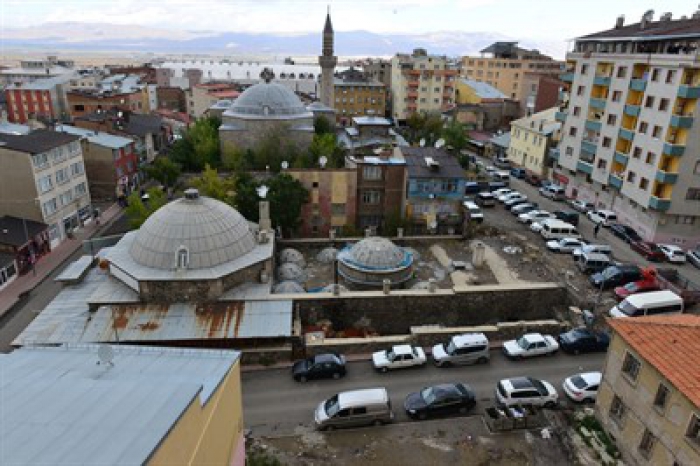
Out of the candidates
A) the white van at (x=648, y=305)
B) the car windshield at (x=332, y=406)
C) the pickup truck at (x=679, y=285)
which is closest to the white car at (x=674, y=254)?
the pickup truck at (x=679, y=285)

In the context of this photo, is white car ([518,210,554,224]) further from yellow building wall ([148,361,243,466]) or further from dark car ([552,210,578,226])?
yellow building wall ([148,361,243,466])

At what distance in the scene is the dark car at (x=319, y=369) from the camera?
25.0m

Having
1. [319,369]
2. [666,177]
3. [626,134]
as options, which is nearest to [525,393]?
[319,369]

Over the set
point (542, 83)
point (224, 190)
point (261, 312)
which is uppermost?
point (542, 83)

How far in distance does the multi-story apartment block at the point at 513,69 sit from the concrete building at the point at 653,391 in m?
96.4

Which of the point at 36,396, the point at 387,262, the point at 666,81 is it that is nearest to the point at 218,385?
the point at 36,396

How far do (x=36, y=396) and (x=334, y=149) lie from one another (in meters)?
41.7

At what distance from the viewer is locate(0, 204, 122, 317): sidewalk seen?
3664 centimetres

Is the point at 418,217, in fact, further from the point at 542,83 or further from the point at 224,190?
the point at 542,83

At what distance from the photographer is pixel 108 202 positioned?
2242 inches

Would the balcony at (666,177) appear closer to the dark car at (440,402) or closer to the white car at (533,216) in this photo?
the white car at (533,216)

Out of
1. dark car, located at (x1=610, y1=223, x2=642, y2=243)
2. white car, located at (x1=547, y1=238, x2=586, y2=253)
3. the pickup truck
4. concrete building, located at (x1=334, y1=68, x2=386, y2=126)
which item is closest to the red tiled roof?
the pickup truck

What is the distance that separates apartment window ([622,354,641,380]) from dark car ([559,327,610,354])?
7.25 metres

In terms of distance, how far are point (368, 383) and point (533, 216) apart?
31.2 meters
